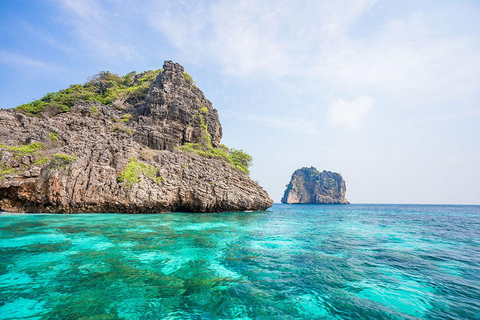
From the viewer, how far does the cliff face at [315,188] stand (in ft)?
A: 487

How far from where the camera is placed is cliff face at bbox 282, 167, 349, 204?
14838cm

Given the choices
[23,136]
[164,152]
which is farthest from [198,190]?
[23,136]

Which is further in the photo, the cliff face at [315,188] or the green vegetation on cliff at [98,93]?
the cliff face at [315,188]

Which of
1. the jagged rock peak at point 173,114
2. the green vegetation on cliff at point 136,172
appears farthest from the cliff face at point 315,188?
the green vegetation on cliff at point 136,172

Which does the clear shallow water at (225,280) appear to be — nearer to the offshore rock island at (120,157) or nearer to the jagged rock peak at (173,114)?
the offshore rock island at (120,157)

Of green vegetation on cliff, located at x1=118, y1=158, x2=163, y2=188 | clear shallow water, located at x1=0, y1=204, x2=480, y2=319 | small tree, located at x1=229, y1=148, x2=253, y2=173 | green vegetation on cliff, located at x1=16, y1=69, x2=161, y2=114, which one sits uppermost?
green vegetation on cliff, located at x1=16, y1=69, x2=161, y2=114

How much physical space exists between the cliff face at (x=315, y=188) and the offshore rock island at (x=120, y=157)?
117711mm

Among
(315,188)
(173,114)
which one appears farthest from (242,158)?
(315,188)

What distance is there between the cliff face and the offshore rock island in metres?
118

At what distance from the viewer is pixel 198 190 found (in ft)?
97.3

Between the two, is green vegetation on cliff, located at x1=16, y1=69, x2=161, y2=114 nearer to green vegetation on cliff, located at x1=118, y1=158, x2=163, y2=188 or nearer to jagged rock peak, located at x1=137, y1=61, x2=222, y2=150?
jagged rock peak, located at x1=137, y1=61, x2=222, y2=150

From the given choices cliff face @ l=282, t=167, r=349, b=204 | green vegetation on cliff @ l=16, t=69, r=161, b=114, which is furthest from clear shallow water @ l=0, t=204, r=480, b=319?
cliff face @ l=282, t=167, r=349, b=204

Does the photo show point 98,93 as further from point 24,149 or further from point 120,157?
point 120,157

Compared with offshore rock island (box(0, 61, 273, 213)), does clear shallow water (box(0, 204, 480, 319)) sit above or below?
below
